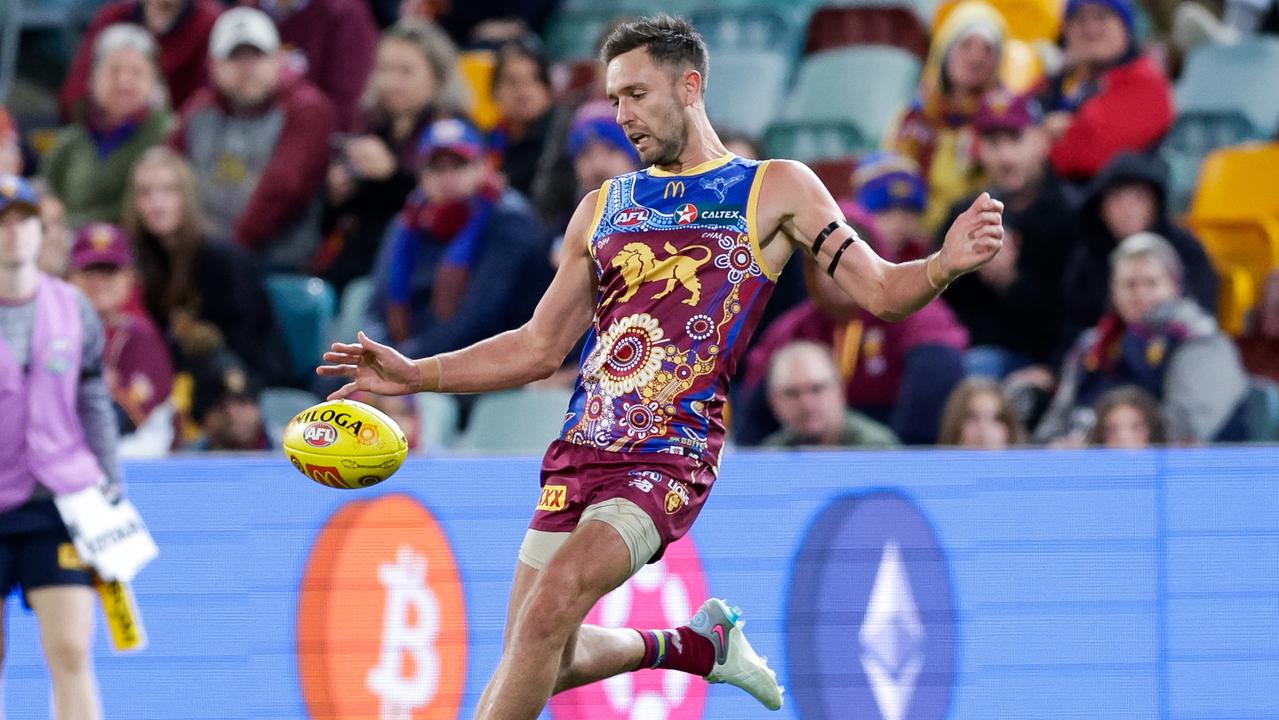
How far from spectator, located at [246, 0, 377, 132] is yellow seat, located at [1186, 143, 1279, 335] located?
4960mm

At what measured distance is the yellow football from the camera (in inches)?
221

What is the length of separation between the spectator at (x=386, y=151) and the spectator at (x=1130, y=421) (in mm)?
4231

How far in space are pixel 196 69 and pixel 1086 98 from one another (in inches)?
217

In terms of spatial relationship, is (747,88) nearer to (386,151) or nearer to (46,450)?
(386,151)

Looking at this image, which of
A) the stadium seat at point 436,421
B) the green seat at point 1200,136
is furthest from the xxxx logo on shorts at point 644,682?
the green seat at point 1200,136

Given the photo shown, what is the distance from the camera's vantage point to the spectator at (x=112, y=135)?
36.2 feet

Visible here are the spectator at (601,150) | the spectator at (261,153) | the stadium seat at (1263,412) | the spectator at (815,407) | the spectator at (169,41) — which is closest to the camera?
the spectator at (815,407)

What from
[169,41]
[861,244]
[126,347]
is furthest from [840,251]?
[169,41]

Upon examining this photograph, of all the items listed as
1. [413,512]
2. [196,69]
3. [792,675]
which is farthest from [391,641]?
[196,69]

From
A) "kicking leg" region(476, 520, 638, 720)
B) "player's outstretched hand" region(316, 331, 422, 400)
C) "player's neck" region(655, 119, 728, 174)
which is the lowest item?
"kicking leg" region(476, 520, 638, 720)

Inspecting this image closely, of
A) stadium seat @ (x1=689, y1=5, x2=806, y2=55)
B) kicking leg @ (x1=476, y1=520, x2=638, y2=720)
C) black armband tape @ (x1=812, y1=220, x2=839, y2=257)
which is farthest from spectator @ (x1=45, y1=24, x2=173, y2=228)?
black armband tape @ (x1=812, y1=220, x2=839, y2=257)

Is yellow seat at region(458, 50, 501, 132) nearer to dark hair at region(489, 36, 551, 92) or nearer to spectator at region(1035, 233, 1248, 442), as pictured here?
dark hair at region(489, 36, 551, 92)

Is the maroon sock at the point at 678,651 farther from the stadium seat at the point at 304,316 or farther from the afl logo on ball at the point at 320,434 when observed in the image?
the stadium seat at the point at 304,316

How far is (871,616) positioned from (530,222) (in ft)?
10.8
